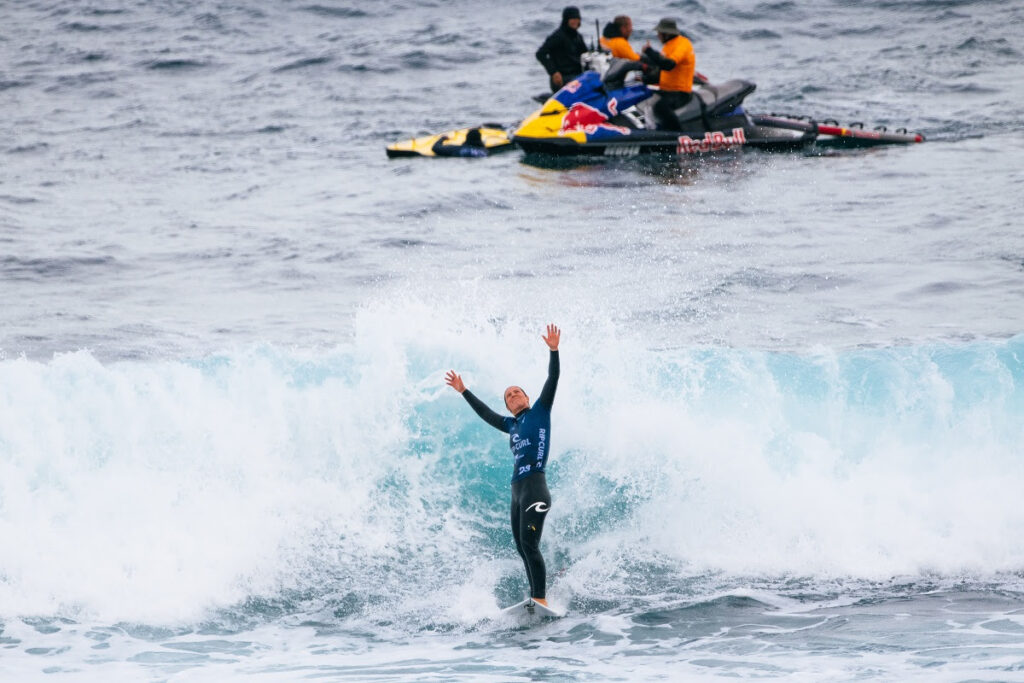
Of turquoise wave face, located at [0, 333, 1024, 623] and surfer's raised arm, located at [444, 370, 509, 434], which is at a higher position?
surfer's raised arm, located at [444, 370, 509, 434]

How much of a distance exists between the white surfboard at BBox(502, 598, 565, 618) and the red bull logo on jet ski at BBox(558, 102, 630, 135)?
11.4 m

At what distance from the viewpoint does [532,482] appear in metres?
9.06

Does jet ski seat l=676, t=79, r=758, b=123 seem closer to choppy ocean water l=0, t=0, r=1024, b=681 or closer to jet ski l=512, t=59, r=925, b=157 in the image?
jet ski l=512, t=59, r=925, b=157

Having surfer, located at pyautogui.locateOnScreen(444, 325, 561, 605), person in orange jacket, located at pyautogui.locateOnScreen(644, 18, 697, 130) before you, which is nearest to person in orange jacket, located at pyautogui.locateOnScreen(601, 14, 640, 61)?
person in orange jacket, located at pyautogui.locateOnScreen(644, 18, 697, 130)

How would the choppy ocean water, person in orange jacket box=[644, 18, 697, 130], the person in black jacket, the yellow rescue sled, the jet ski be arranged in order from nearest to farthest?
the choppy ocean water
person in orange jacket box=[644, 18, 697, 130]
the jet ski
the person in black jacket
the yellow rescue sled

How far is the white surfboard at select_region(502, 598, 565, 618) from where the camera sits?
900 centimetres

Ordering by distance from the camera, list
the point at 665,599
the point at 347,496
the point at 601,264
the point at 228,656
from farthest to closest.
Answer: the point at 601,264 < the point at 347,496 < the point at 665,599 < the point at 228,656

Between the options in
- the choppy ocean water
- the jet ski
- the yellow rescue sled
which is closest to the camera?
the choppy ocean water

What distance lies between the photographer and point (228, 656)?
864cm

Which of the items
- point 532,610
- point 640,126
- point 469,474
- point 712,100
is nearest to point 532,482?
point 532,610

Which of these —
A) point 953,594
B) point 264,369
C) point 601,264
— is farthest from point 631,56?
point 953,594

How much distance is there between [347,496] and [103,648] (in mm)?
2515

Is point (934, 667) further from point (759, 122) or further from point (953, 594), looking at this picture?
point (759, 122)

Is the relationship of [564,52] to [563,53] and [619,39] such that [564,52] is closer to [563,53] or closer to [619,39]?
[563,53]
